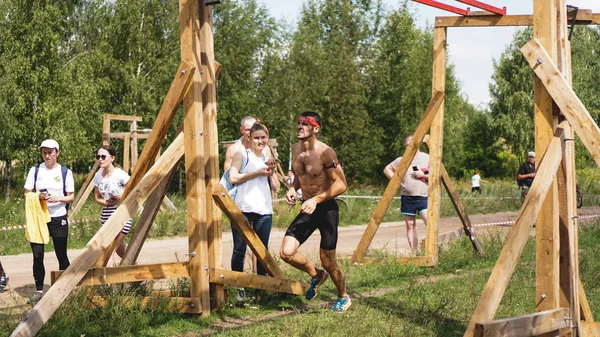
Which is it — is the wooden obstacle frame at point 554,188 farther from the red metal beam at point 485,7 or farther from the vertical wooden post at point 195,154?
the vertical wooden post at point 195,154

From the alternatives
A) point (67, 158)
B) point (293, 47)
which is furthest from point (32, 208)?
point (293, 47)

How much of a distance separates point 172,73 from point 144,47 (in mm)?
1795

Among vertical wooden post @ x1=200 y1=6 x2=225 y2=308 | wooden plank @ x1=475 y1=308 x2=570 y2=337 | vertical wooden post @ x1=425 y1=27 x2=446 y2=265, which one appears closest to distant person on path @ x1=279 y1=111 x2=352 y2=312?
vertical wooden post @ x1=200 y1=6 x2=225 y2=308

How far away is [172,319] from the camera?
721 centimetres

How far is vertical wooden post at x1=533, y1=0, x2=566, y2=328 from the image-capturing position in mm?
6266

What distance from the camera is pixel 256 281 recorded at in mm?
7703

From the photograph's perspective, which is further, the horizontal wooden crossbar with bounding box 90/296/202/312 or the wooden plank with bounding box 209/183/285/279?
the wooden plank with bounding box 209/183/285/279

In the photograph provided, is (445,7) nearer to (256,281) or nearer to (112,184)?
(256,281)

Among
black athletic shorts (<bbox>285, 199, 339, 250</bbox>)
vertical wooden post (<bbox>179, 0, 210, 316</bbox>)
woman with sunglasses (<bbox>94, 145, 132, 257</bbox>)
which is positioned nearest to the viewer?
vertical wooden post (<bbox>179, 0, 210, 316</bbox>)

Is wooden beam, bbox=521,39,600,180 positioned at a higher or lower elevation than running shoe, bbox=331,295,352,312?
higher

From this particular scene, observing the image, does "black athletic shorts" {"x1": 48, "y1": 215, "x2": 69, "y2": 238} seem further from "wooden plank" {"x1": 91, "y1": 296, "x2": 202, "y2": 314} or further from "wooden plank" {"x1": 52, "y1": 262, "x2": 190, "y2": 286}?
"wooden plank" {"x1": 91, "y1": 296, "x2": 202, "y2": 314}

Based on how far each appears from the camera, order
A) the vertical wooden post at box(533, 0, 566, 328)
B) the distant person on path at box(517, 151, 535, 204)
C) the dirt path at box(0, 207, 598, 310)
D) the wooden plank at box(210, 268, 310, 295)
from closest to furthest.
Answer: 1. the vertical wooden post at box(533, 0, 566, 328)
2. the wooden plank at box(210, 268, 310, 295)
3. the dirt path at box(0, 207, 598, 310)
4. the distant person on path at box(517, 151, 535, 204)

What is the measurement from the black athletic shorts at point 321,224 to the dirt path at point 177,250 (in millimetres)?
1322

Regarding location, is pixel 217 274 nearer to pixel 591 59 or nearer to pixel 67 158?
pixel 67 158
